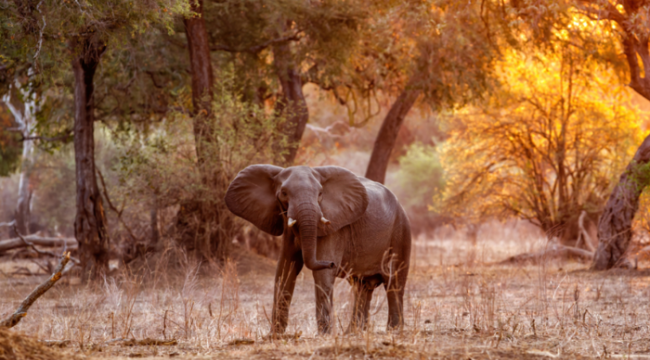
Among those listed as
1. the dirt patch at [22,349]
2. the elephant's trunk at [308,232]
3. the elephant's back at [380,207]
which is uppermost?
the elephant's back at [380,207]

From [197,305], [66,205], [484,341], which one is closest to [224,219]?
[197,305]

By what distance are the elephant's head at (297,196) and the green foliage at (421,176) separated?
27647 millimetres

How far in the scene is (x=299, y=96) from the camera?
17734mm

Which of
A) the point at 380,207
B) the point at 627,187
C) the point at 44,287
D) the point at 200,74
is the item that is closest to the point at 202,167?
the point at 200,74

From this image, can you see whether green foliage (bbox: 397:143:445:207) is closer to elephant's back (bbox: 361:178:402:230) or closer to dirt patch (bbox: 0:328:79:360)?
elephant's back (bbox: 361:178:402:230)

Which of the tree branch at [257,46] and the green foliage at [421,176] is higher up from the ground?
the tree branch at [257,46]

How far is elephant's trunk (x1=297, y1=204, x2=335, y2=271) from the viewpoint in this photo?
265 inches

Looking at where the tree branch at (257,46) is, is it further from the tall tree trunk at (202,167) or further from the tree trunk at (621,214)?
the tree trunk at (621,214)

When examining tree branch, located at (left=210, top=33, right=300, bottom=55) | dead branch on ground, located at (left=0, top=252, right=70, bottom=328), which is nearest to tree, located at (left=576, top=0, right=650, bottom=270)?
tree branch, located at (left=210, top=33, right=300, bottom=55)

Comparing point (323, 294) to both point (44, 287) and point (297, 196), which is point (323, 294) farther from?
point (44, 287)

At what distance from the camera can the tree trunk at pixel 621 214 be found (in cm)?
1343

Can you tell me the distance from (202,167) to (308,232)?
25.1 ft

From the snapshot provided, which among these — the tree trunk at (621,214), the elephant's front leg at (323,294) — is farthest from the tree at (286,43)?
the elephant's front leg at (323,294)

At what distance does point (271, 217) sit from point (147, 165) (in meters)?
7.11
